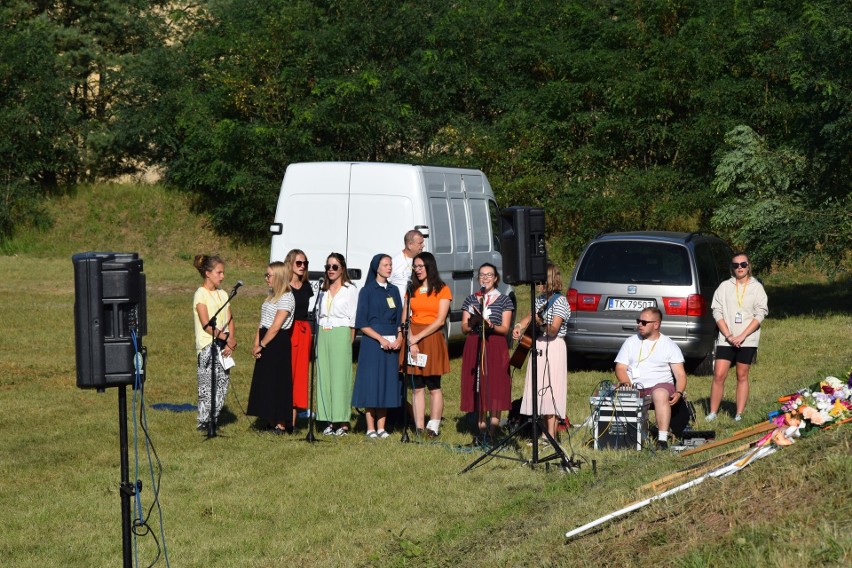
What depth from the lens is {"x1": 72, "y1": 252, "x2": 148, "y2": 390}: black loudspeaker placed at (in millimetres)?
6965

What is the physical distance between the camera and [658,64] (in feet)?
101

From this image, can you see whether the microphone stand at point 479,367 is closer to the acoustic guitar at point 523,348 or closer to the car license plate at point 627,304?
the acoustic guitar at point 523,348

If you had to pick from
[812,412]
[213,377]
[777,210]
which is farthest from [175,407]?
[777,210]

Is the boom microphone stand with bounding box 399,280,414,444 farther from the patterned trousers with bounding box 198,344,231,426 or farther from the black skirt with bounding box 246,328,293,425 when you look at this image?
the patterned trousers with bounding box 198,344,231,426

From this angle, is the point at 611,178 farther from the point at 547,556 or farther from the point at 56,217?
the point at 547,556

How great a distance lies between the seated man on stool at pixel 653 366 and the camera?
11227 millimetres

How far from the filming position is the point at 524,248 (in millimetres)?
9992

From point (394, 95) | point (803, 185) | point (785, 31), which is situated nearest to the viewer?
point (803, 185)

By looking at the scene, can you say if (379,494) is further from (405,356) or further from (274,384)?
(274,384)

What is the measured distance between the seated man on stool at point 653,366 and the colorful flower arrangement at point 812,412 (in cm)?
319

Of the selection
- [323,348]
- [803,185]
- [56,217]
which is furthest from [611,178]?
[323,348]

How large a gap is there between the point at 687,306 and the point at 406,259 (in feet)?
12.0

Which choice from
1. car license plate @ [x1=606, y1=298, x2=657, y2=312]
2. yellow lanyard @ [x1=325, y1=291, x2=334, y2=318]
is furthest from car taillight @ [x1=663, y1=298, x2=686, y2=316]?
yellow lanyard @ [x1=325, y1=291, x2=334, y2=318]

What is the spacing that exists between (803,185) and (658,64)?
745 cm
